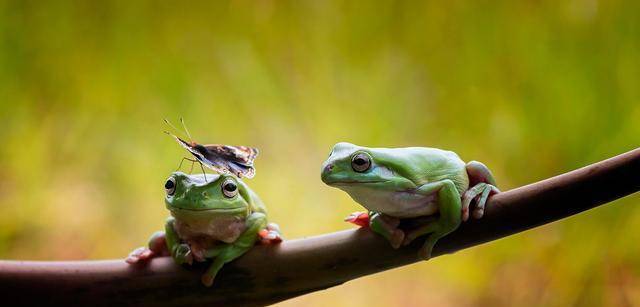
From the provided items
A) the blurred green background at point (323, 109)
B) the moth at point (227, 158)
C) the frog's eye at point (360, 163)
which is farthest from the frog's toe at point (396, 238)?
the blurred green background at point (323, 109)

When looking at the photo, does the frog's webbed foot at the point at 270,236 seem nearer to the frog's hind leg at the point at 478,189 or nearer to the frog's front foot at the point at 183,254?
the frog's front foot at the point at 183,254

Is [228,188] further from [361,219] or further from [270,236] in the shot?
[361,219]

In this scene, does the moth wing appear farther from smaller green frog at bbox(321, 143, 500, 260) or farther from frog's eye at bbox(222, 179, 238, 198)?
smaller green frog at bbox(321, 143, 500, 260)

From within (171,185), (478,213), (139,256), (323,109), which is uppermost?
(323,109)

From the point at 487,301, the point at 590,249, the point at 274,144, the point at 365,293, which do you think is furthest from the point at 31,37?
the point at 590,249

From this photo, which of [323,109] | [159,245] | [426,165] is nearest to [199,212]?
[159,245]

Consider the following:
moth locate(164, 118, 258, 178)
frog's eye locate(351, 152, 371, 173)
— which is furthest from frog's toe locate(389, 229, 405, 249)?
moth locate(164, 118, 258, 178)

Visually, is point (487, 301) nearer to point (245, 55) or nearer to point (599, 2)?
point (599, 2)
